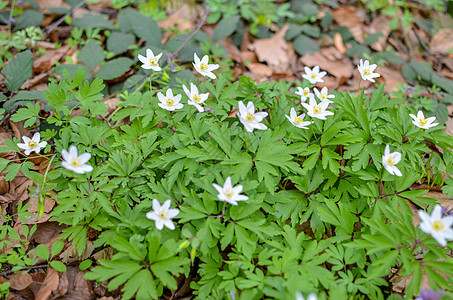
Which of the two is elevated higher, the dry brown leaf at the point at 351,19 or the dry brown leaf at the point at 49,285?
the dry brown leaf at the point at 351,19

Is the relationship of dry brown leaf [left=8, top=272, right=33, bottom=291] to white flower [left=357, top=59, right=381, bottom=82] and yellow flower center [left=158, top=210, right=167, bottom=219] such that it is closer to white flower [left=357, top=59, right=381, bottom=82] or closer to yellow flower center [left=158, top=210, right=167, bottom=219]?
yellow flower center [left=158, top=210, right=167, bottom=219]

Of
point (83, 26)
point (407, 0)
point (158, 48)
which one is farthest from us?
point (407, 0)

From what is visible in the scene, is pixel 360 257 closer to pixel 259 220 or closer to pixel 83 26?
pixel 259 220

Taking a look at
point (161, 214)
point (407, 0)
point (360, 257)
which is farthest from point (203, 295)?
point (407, 0)

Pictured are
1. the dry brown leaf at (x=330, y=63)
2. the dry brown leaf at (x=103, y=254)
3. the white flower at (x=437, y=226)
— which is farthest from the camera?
the dry brown leaf at (x=330, y=63)

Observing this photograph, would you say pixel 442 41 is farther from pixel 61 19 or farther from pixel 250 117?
pixel 61 19

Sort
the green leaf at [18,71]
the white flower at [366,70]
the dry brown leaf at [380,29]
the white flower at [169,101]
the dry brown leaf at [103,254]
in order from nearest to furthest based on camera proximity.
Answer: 1. the dry brown leaf at [103,254]
2. the white flower at [169,101]
3. the white flower at [366,70]
4. the green leaf at [18,71]
5. the dry brown leaf at [380,29]

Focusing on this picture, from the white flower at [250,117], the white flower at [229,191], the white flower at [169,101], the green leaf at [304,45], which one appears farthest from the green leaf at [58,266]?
the green leaf at [304,45]

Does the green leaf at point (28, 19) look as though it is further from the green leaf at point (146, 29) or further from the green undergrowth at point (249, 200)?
the green undergrowth at point (249, 200)
